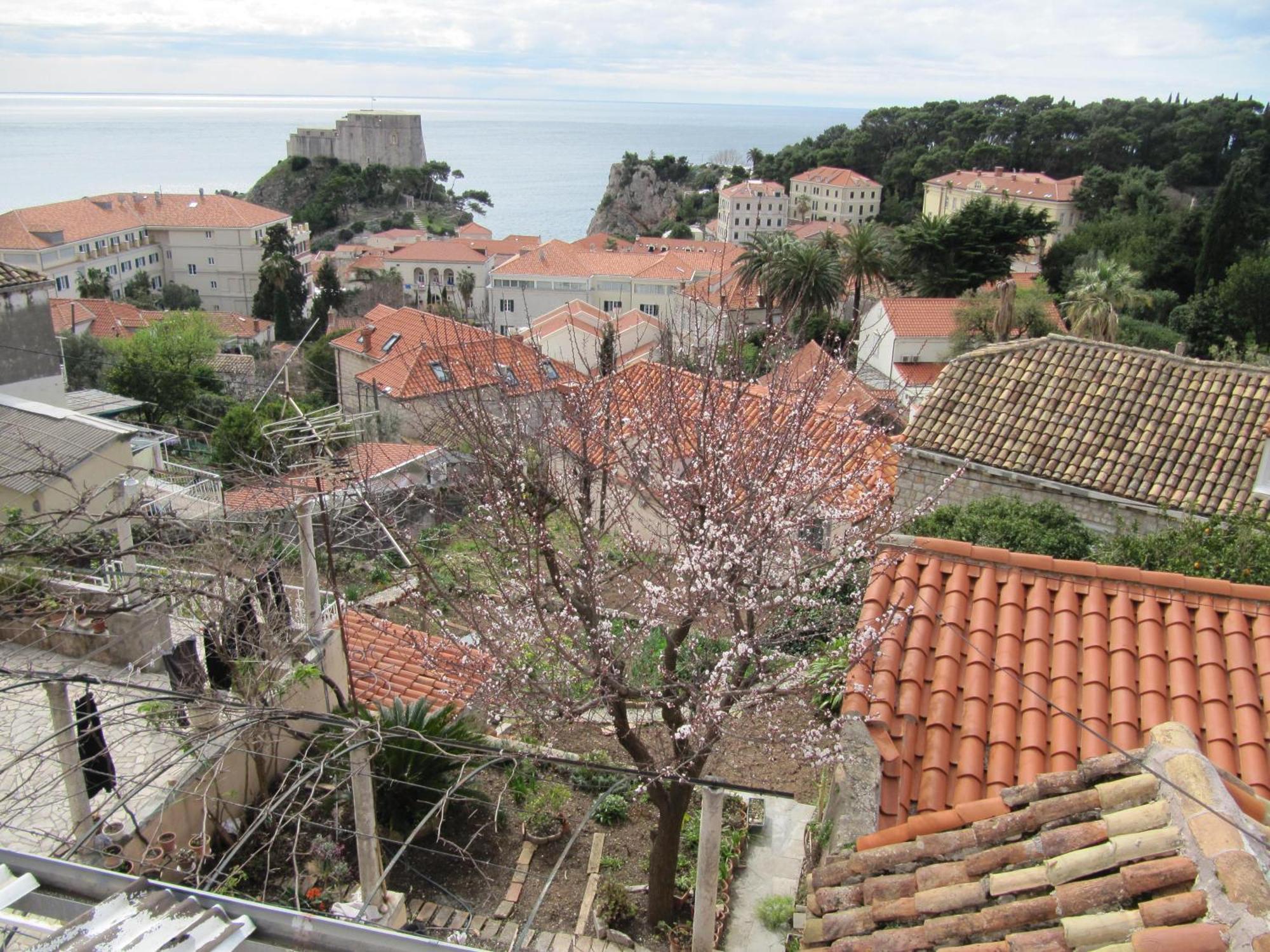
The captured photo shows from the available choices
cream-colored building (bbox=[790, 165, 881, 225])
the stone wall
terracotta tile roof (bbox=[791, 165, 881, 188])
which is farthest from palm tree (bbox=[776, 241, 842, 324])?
terracotta tile roof (bbox=[791, 165, 881, 188])

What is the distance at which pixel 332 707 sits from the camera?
8.95 m

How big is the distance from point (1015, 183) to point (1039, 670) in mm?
86880

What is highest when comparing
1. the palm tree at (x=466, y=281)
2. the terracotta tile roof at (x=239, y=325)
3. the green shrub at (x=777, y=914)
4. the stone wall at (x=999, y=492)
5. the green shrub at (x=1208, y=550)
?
the green shrub at (x=1208, y=550)

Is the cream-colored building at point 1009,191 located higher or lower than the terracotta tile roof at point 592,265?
higher

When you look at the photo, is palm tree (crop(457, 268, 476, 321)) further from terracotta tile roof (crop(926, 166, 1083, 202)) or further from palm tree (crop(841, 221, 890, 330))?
terracotta tile roof (crop(926, 166, 1083, 202))

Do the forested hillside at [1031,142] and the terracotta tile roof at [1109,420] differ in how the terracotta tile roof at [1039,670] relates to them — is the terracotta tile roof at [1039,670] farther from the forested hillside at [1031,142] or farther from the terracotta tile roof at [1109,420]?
the forested hillside at [1031,142]

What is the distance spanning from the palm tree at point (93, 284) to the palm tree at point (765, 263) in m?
53.4

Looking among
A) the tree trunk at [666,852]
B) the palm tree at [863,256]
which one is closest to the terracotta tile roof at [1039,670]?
the tree trunk at [666,852]

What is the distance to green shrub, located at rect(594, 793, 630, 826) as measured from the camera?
370 inches

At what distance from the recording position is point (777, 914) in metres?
7.77

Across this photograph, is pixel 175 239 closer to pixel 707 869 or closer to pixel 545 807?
pixel 545 807

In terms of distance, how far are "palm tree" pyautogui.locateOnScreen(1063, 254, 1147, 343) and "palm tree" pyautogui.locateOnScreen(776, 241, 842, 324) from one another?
9006 millimetres

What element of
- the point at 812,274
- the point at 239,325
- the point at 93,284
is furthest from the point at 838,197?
the point at 93,284

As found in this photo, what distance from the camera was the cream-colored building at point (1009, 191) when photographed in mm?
77625
